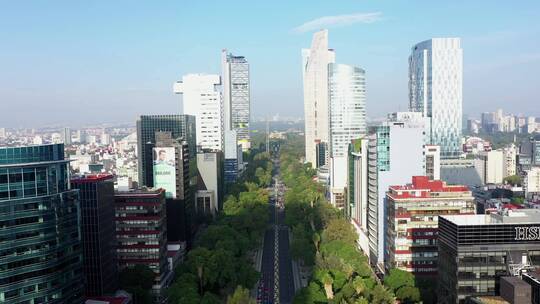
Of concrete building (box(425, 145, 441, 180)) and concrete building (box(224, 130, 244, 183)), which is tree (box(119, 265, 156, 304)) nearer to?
concrete building (box(425, 145, 441, 180))

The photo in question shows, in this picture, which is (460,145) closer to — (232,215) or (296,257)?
(232,215)

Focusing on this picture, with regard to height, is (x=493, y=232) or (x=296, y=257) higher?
(x=493, y=232)

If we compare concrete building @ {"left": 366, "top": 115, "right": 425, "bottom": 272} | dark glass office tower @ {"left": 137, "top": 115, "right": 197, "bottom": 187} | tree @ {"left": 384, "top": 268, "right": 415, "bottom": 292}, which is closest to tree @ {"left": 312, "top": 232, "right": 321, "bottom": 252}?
concrete building @ {"left": 366, "top": 115, "right": 425, "bottom": 272}

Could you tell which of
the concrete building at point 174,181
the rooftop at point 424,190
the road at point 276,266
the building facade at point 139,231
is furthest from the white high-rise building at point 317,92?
the building facade at point 139,231

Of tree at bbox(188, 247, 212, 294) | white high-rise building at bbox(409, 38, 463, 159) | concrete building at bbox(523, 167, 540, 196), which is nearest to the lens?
tree at bbox(188, 247, 212, 294)

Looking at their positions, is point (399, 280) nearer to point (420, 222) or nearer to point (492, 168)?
point (420, 222)

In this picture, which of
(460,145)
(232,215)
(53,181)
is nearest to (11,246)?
(53,181)

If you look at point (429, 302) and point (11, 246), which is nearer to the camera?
point (11, 246)
